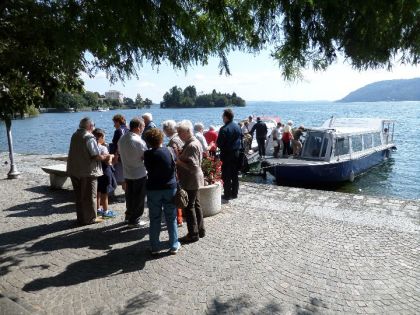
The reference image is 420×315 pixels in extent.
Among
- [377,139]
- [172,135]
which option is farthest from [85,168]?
[377,139]

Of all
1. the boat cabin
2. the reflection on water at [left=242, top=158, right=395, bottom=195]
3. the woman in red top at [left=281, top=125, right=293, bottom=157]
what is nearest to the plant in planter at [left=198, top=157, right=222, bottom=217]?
the reflection on water at [left=242, top=158, right=395, bottom=195]

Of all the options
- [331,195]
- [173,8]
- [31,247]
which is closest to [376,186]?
[331,195]

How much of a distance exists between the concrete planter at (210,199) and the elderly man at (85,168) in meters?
1.95

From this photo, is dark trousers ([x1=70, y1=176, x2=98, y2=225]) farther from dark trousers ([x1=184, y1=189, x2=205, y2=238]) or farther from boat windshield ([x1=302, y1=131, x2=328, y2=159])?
boat windshield ([x1=302, y1=131, x2=328, y2=159])

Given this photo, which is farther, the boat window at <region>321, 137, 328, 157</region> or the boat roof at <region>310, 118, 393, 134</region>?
the boat roof at <region>310, 118, 393, 134</region>

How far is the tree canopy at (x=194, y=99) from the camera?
532ft

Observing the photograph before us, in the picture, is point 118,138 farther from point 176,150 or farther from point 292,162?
point 292,162

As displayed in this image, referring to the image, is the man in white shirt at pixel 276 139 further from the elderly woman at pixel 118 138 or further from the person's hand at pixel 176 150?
the person's hand at pixel 176 150

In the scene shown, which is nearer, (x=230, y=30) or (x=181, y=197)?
(x=230, y=30)

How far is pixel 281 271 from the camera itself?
16.6 feet

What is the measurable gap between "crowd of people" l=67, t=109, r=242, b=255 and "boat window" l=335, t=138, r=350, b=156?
313 inches

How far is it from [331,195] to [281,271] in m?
4.42

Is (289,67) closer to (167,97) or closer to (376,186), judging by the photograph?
(376,186)

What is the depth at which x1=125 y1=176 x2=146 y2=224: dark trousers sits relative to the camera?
22.5 ft
